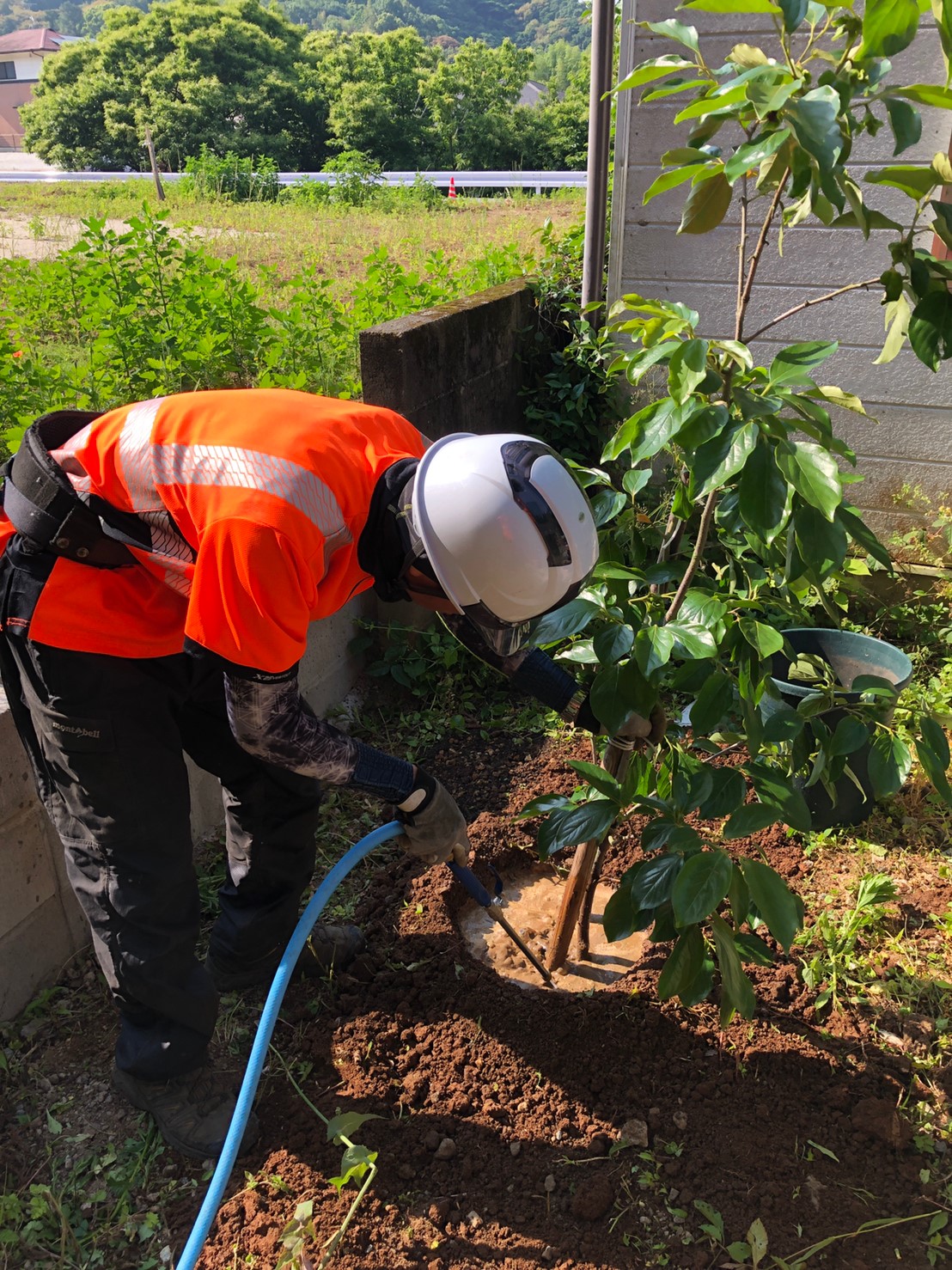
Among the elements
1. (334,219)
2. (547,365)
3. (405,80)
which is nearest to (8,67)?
(405,80)

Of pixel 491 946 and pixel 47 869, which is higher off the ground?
pixel 47 869

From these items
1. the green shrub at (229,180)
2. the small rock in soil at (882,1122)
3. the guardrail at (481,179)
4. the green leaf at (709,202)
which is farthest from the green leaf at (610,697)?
the guardrail at (481,179)

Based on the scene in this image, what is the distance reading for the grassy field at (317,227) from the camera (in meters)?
7.09

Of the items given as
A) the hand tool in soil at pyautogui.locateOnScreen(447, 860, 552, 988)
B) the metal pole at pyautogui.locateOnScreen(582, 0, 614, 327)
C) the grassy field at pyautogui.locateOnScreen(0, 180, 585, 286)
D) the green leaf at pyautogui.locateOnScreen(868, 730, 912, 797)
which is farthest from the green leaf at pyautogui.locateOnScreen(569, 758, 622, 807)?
the grassy field at pyautogui.locateOnScreen(0, 180, 585, 286)

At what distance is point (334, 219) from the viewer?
944 cm

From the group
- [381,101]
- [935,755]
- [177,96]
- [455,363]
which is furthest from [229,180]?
[177,96]

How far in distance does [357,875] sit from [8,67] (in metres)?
85.0

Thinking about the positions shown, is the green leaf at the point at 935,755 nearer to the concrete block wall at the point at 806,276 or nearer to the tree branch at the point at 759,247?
the tree branch at the point at 759,247

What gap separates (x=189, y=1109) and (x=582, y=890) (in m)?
1.00

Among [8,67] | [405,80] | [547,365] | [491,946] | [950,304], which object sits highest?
[8,67]

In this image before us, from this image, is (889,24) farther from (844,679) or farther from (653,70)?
(844,679)

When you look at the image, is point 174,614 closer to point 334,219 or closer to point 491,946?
point 491,946

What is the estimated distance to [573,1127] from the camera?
2045mm

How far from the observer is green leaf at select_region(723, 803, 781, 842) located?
1.63 m
